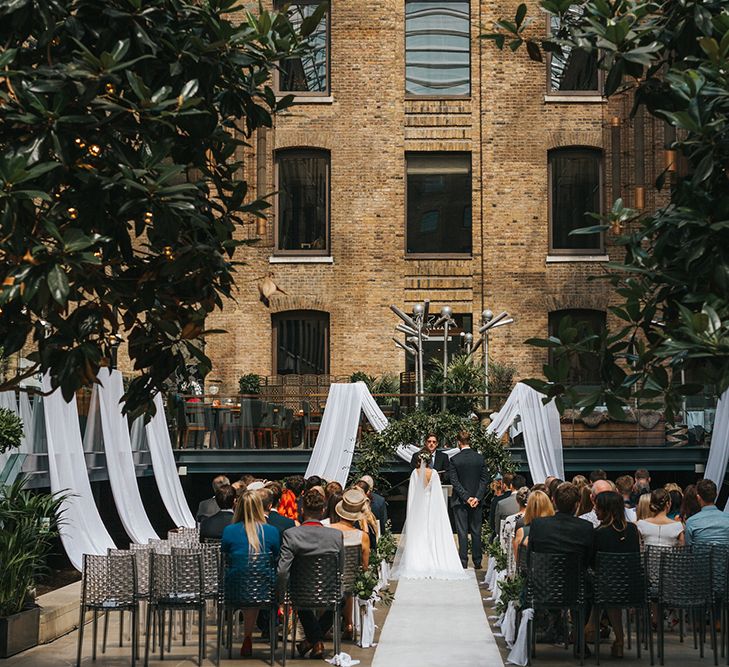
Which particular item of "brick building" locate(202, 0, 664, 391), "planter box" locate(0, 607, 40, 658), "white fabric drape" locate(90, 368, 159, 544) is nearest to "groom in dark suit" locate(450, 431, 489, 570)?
"white fabric drape" locate(90, 368, 159, 544)

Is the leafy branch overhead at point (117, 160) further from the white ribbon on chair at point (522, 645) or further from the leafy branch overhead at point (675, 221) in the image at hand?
the white ribbon on chair at point (522, 645)

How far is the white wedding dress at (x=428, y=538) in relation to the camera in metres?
17.4

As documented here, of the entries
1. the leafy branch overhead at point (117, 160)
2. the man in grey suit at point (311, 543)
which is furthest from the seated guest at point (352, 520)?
the leafy branch overhead at point (117, 160)

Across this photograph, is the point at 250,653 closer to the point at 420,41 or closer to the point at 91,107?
the point at 91,107

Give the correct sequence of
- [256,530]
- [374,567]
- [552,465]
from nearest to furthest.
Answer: [256,530]
[374,567]
[552,465]

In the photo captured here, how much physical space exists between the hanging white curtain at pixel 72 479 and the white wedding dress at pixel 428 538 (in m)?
4.02

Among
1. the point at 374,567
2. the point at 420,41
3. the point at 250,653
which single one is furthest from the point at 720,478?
the point at 420,41

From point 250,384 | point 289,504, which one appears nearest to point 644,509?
point 289,504

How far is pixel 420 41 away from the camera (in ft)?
101

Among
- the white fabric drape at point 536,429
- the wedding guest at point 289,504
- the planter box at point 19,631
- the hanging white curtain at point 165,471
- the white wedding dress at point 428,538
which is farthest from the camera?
the white fabric drape at point 536,429

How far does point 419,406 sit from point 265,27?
688 inches

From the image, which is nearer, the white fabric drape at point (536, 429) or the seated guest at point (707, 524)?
the seated guest at point (707, 524)

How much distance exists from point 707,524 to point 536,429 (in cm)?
1088

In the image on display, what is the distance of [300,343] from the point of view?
29.8 meters
